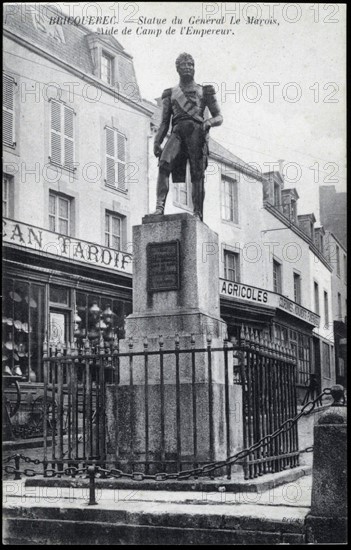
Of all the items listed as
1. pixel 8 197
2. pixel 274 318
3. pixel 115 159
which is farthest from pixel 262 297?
pixel 8 197

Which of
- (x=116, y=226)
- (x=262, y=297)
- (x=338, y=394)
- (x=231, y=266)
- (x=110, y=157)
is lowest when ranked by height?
(x=338, y=394)

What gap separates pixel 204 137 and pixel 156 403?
3399mm

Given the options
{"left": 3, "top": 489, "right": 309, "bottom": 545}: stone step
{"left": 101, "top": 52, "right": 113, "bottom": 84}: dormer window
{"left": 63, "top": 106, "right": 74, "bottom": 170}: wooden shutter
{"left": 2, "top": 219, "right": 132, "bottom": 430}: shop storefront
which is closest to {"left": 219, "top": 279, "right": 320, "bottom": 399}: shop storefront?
{"left": 2, "top": 219, "right": 132, "bottom": 430}: shop storefront

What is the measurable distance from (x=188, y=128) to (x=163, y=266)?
1.80 m

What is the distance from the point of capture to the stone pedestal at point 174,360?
760cm

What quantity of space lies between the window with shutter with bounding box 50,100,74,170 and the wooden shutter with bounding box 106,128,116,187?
73.3 inches

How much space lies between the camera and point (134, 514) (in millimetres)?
5828

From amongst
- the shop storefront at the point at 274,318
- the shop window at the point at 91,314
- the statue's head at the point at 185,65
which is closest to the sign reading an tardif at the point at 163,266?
the statue's head at the point at 185,65

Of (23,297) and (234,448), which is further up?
(23,297)

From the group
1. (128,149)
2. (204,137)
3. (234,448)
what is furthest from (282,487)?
(128,149)

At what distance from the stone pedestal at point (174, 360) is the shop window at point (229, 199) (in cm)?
2086

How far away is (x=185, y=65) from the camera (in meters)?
8.80

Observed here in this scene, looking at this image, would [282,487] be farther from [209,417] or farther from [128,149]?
[128,149]

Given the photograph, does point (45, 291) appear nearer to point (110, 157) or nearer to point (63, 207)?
point (63, 207)
